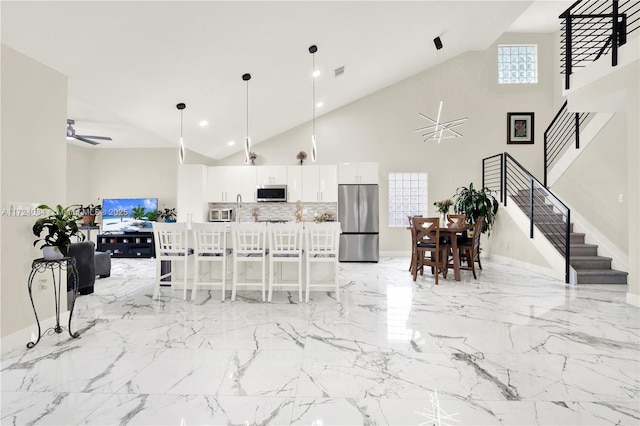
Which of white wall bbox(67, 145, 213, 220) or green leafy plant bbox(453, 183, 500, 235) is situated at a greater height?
white wall bbox(67, 145, 213, 220)

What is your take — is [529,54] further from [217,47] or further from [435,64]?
[217,47]

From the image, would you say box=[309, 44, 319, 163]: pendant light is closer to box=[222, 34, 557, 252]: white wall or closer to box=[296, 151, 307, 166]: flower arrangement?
box=[222, 34, 557, 252]: white wall

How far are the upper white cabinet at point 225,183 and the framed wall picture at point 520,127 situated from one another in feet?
20.7

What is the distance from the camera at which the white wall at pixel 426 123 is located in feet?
25.0

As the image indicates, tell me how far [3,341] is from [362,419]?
273 centimetres

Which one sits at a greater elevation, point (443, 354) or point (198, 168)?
point (198, 168)

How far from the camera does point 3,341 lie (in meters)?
2.46

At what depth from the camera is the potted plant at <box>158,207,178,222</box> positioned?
7605 mm

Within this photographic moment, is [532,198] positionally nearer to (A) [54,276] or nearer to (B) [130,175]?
(A) [54,276]

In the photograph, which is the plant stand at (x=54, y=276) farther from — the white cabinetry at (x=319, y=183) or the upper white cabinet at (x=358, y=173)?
the upper white cabinet at (x=358, y=173)

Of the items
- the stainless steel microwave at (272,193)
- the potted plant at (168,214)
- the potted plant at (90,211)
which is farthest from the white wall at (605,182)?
the potted plant at (90,211)

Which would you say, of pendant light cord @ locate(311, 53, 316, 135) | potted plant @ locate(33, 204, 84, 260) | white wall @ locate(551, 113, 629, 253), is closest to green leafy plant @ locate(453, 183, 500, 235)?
white wall @ locate(551, 113, 629, 253)

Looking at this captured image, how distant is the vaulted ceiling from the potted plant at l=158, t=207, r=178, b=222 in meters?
Answer: 1.56

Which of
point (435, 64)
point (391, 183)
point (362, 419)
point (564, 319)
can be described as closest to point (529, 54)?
point (435, 64)
